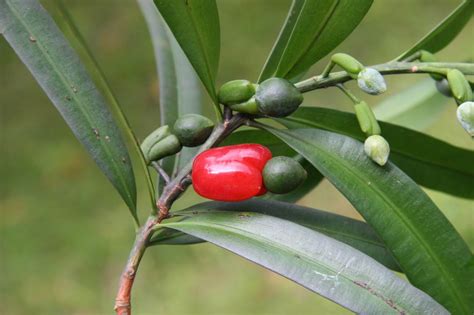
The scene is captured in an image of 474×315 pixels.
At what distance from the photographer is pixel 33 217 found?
206 centimetres

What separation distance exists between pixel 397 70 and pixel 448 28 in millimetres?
180

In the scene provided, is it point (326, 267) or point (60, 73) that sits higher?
point (60, 73)

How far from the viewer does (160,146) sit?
0.72 meters

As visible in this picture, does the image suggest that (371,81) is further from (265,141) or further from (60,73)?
(60,73)

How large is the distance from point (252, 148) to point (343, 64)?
0.13 m

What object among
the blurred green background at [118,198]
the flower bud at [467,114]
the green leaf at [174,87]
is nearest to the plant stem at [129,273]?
the green leaf at [174,87]

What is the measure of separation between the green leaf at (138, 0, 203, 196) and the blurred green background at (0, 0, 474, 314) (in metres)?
1.03

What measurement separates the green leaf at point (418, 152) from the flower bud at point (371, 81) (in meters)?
0.10

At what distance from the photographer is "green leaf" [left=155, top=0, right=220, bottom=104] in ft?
2.20

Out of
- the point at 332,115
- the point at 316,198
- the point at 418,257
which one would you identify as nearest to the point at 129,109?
the point at 316,198

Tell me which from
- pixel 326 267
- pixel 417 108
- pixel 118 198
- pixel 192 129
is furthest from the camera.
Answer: pixel 118 198

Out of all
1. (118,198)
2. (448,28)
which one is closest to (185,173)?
(448,28)

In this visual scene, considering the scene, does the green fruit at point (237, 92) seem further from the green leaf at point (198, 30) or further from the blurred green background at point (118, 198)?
the blurred green background at point (118, 198)

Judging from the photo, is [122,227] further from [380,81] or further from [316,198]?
[380,81]
